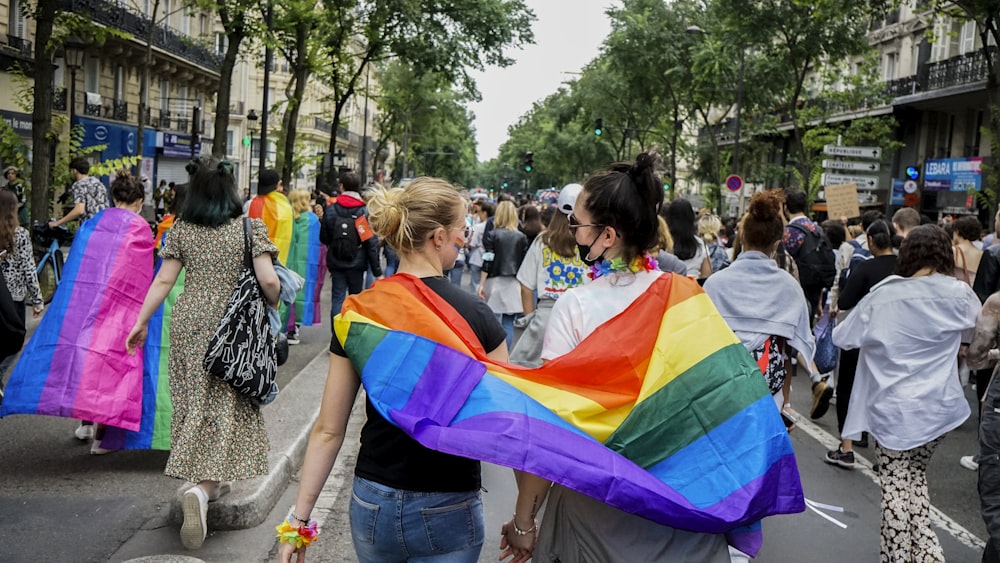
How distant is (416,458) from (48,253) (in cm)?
1113

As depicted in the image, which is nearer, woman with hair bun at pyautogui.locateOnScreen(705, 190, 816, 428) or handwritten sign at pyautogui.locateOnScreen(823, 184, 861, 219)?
woman with hair bun at pyautogui.locateOnScreen(705, 190, 816, 428)

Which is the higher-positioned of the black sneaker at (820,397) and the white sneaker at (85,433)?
the black sneaker at (820,397)

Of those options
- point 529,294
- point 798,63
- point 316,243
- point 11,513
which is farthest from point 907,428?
point 798,63

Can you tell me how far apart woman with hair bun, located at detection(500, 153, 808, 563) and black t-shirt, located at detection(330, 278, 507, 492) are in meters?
0.17

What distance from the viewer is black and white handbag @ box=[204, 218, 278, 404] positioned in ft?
17.1

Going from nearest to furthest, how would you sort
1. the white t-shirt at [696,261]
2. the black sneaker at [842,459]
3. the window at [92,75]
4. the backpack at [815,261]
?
the black sneaker at [842,459] → the white t-shirt at [696,261] → the backpack at [815,261] → the window at [92,75]

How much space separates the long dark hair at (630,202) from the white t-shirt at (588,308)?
76 mm

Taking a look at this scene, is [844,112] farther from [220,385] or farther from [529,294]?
[220,385]

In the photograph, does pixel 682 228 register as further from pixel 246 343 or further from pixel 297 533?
pixel 297 533

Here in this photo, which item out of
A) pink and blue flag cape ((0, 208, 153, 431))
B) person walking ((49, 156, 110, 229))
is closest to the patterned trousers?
pink and blue flag cape ((0, 208, 153, 431))

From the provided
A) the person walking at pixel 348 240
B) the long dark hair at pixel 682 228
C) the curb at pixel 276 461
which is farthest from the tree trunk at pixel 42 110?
the long dark hair at pixel 682 228

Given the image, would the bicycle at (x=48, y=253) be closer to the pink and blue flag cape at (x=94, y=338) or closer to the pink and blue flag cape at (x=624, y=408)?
the pink and blue flag cape at (x=94, y=338)

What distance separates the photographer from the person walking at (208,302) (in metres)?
5.37

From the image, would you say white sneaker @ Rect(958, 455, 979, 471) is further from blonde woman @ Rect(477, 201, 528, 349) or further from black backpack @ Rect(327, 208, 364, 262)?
black backpack @ Rect(327, 208, 364, 262)
